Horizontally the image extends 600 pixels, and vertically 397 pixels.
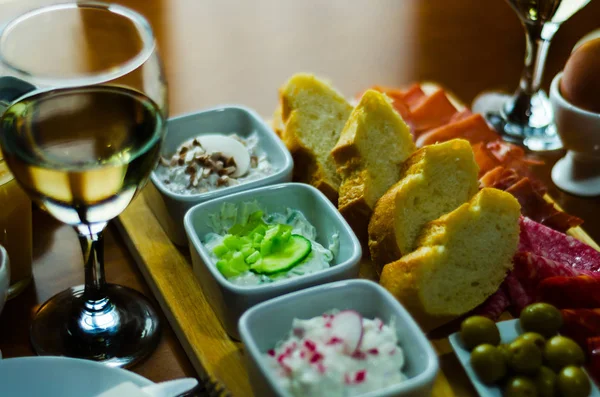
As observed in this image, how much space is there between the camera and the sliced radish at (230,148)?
1.83 meters

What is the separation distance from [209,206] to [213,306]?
21 cm

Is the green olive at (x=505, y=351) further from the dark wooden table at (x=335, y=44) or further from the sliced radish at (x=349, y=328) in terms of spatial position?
the dark wooden table at (x=335, y=44)

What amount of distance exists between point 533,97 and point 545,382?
3.76ft

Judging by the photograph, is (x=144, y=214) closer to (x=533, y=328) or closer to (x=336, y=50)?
(x=533, y=328)

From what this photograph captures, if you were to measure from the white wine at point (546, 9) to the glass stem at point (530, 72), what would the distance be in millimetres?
30

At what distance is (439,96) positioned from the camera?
86.4 inches

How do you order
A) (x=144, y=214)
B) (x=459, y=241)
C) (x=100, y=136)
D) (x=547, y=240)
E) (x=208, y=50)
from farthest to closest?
(x=208, y=50)
(x=144, y=214)
(x=547, y=240)
(x=459, y=241)
(x=100, y=136)

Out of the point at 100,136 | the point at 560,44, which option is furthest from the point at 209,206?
the point at 560,44

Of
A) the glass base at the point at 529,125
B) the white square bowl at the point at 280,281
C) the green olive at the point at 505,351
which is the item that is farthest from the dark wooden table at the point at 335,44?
the green olive at the point at 505,351

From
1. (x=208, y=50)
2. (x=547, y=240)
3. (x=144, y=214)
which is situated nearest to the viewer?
(x=547, y=240)

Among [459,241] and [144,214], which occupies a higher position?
[459,241]

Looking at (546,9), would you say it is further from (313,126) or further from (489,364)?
(489,364)

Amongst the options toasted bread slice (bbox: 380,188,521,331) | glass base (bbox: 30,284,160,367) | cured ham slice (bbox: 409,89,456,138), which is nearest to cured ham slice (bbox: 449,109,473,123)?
cured ham slice (bbox: 409,89,456,138)

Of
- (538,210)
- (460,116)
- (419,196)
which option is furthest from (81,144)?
(460,116)
